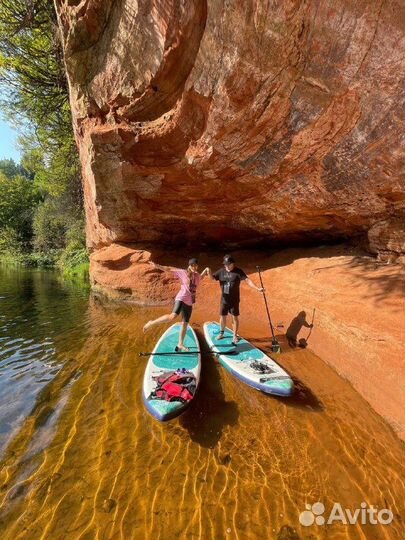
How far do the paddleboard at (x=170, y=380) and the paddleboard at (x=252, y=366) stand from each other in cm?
Answer: 55

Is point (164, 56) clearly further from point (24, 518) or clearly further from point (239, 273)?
point (24, 518)

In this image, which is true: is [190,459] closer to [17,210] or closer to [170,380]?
[170,380]

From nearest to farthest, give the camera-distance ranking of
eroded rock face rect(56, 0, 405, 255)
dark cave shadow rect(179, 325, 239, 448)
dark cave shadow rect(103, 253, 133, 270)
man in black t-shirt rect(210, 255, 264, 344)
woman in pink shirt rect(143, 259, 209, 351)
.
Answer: dark cave shadow rect(179, 325, 239, 448), eroded rock face rect(56, 0, 405, 255), woman in pink shirt rect(143, 259, 209, 351), man in black t-shirt rect(210, 255, 264, 344), dark cave shadow rect(103, 253, 133, 270)

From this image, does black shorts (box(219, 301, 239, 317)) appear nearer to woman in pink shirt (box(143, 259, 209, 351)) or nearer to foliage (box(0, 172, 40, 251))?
woman in pink shirt (box(143, 259, 209, 351))

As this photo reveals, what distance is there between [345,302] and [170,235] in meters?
8.17

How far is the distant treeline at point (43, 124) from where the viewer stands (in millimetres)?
12977

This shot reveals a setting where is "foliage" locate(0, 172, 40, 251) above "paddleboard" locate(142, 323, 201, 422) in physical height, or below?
above

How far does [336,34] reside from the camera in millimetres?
5250

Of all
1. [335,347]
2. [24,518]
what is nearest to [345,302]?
[335,347]

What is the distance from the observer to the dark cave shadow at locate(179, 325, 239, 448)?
4227 millimetres

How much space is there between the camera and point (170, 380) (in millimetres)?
4949

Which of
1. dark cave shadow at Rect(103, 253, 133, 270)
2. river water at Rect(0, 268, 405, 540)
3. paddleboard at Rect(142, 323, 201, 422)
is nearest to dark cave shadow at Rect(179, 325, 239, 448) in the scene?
river water at Rect(0, 268, 405, 540)

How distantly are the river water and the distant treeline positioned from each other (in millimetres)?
12156

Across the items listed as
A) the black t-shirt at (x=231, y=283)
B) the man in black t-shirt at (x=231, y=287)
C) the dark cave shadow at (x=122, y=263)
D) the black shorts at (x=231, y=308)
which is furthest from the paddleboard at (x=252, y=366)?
the dark cave shadow at (x=122, y=263)
